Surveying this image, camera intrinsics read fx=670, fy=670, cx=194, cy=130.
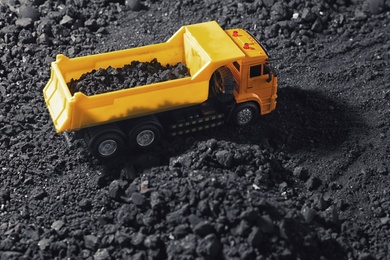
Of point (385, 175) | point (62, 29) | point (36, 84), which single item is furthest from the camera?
point (62, 29)

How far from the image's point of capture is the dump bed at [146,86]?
30.7ft

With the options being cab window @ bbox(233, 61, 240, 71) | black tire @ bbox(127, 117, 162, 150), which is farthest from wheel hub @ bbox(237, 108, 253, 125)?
black tire @ bbox(127, 117, 162, 150)

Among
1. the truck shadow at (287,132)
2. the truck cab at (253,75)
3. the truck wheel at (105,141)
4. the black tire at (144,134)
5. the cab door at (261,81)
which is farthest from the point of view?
the cab door at (261,81)

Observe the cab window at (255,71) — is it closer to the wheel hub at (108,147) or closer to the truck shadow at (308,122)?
the truck shadow at (308,122)

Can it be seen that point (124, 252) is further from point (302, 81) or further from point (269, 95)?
point (302, 81)

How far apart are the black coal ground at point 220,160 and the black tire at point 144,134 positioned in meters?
0.19

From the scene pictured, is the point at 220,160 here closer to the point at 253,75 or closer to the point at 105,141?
the point at 253,75

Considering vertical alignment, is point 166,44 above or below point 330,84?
above

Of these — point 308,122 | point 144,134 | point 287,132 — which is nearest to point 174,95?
point 144,134

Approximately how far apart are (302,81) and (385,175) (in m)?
2.50

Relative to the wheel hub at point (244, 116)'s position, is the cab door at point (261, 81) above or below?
above

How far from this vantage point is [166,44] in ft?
34.8

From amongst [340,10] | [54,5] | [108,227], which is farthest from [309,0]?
Answer: [108,227]

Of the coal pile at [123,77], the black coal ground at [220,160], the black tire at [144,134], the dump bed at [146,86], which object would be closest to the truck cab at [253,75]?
the dump bed at [146,86]
